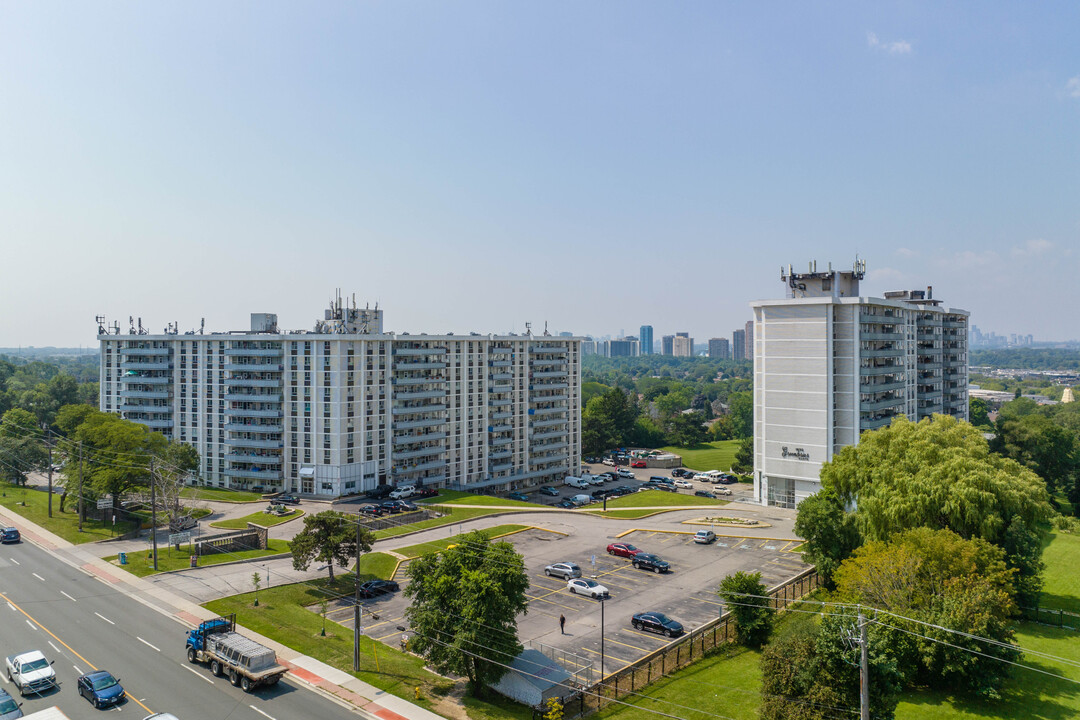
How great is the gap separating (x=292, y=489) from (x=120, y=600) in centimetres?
4433

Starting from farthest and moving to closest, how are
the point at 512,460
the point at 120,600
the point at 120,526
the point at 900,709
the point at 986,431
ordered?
the point at 986,431, the point at 512,460, the point at 120,526, the point at 120,600, the point at 900,709

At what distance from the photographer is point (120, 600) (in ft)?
169

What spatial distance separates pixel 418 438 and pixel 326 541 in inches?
1928

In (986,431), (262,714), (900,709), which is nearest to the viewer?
(262,714)

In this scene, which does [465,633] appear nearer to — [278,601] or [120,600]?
[278,601]

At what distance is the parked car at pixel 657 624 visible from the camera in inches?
1821

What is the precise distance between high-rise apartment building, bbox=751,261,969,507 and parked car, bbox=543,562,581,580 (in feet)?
136

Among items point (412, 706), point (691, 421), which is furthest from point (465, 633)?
point (691, 421)

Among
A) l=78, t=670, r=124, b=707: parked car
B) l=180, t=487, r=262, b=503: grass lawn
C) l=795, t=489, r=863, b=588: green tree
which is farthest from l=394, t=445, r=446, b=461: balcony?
l=78, t=670, r=124, b=707: parked car

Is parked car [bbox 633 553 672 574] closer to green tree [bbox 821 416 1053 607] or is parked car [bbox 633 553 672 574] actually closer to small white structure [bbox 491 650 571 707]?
green tree [bbox 821 416 1053 607]

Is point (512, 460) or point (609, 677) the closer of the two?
point (609, 677)

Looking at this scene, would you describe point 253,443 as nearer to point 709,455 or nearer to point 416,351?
point 416,351

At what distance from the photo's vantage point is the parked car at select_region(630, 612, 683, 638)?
4625 cm

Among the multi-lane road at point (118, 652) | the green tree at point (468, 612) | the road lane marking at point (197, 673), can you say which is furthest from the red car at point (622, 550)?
the road lane marking at point (197, 673)
